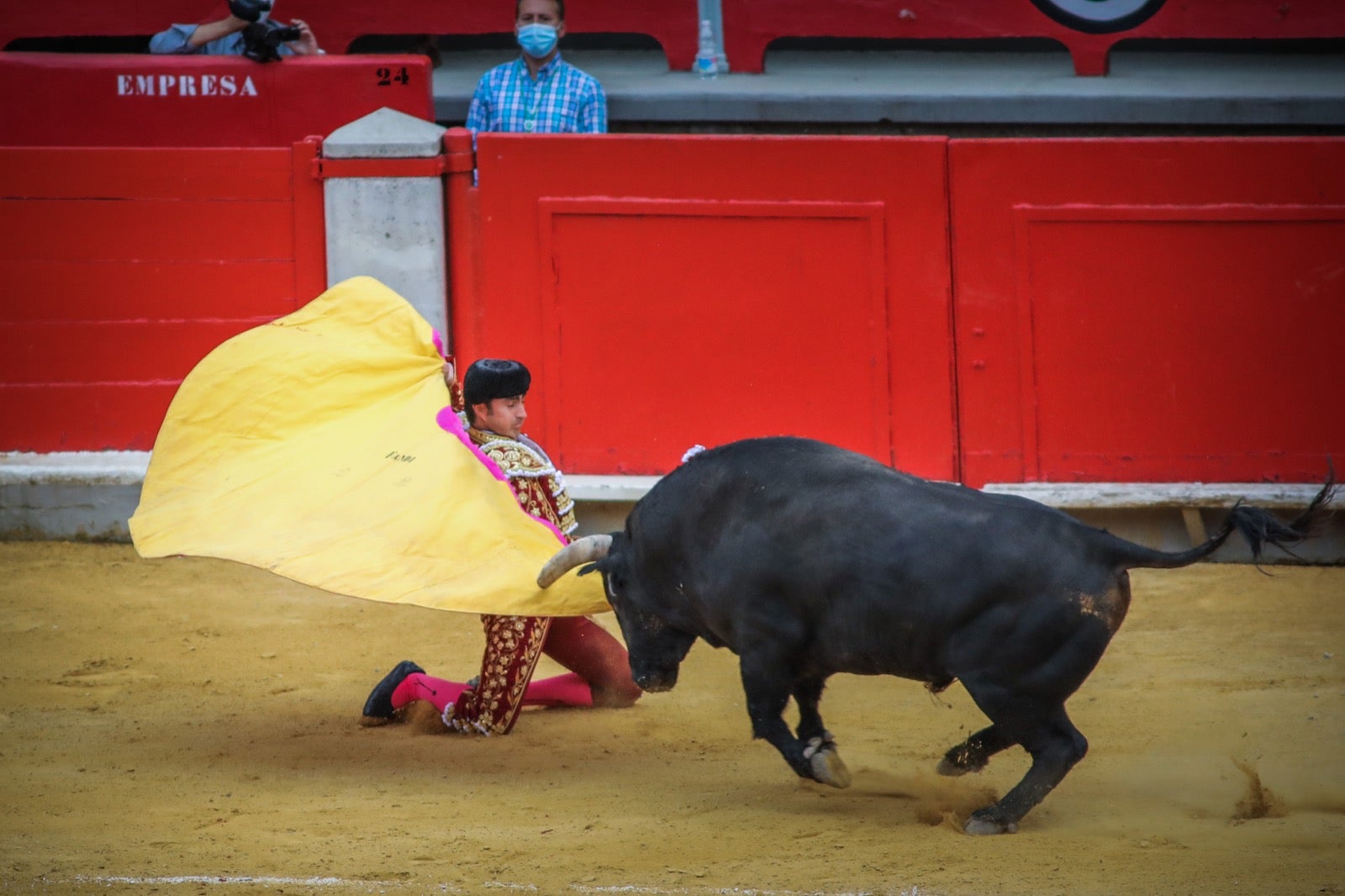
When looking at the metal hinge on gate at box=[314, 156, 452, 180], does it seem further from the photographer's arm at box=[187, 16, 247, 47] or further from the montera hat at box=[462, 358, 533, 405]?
the montera hat at box=[462, 358, 533, 405]

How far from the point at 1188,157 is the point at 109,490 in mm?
4621

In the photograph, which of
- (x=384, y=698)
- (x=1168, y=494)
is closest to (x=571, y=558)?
(x=384, y=698)

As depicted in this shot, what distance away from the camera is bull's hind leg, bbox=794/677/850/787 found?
4012mm

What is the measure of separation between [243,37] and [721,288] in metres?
2.56

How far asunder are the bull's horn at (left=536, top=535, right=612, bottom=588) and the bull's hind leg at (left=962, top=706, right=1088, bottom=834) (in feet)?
3.85

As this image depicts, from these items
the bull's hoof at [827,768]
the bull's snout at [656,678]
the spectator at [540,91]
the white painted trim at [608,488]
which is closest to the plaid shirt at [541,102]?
the spectator at [540,91]

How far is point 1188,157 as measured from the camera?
22.4ft

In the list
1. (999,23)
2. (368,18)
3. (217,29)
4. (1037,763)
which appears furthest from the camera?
(999,23)

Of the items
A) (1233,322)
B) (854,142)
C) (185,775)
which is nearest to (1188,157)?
(1233,322)

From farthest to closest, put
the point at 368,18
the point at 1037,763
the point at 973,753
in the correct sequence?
the point at 368,18
the point at 973,753
the point at 1037,763

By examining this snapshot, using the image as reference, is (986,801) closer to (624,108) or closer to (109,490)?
(109,490)

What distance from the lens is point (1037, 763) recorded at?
3.73 metres

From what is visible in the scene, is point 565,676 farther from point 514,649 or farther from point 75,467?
point 75,467

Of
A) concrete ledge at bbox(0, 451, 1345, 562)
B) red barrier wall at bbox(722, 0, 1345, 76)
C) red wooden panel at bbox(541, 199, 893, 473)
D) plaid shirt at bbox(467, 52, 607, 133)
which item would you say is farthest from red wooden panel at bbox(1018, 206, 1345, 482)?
red barrier wall at bbox(722, 0, 1345, 76)
